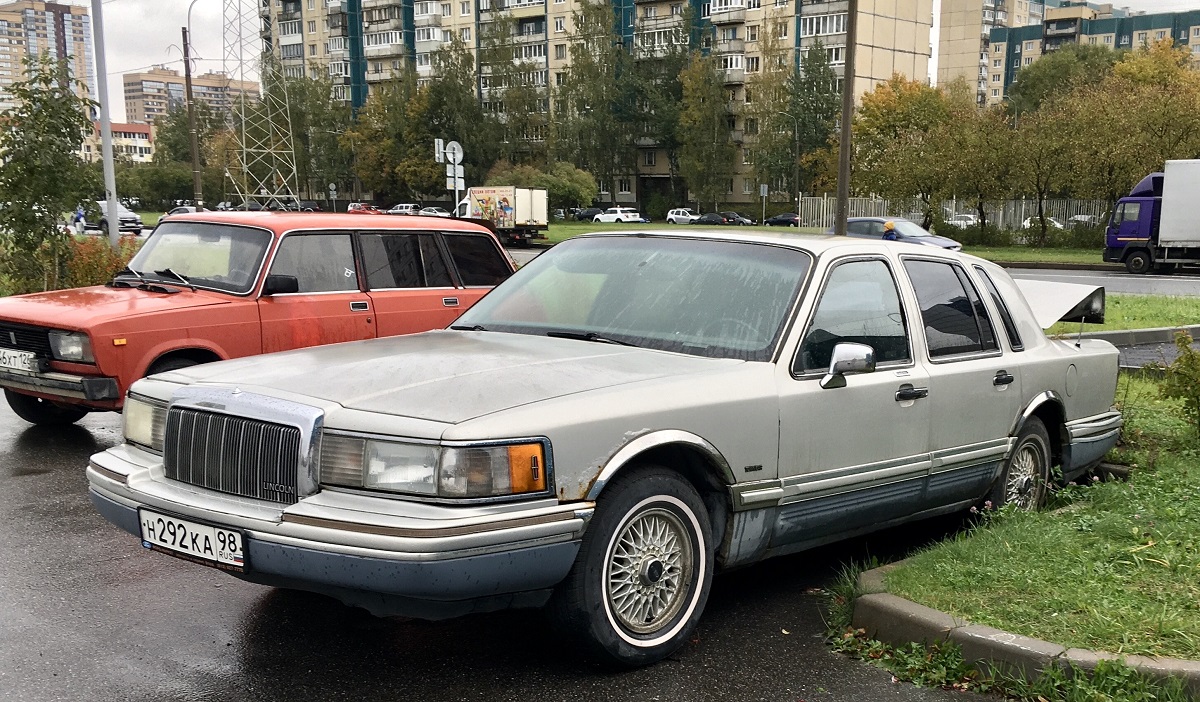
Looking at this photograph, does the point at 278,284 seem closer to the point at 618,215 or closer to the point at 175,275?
the point at 175,275

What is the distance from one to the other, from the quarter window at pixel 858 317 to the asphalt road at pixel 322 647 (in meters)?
1.14

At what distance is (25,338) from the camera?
24.0ft

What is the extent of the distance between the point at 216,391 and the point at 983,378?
11.8 feet

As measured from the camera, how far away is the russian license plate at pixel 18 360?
7.21 meters

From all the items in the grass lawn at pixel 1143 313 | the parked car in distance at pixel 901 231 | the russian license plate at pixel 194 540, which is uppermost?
the russian license plate at pixel 194 540

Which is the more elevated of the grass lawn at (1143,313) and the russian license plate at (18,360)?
the russian license plate at (18,360)

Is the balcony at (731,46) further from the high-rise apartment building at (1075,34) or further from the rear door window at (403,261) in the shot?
the rear door window at (403,261)

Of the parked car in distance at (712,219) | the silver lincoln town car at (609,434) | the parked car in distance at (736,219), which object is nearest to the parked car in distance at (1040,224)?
the parked car in distance at (712,219)

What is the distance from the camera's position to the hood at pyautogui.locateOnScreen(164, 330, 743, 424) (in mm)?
3572

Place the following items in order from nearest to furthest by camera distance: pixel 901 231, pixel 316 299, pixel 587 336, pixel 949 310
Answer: pixel 587 336, pixel 949 310, pixel 316 299, pixel 901 231

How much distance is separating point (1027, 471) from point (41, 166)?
41.5 feet

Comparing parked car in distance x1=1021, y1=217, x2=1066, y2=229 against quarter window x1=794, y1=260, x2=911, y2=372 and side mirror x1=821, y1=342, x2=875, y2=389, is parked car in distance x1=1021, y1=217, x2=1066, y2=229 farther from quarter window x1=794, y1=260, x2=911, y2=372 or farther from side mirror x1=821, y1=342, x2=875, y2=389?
side mirror x1=821, y1=342, x2=875, y2=389

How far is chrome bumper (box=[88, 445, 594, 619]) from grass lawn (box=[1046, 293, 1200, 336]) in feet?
37.4

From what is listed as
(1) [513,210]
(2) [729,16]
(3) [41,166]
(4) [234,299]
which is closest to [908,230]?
(1) [513,210]
